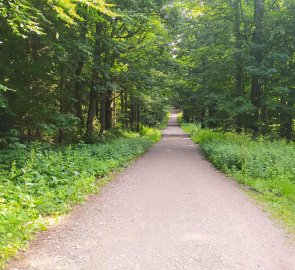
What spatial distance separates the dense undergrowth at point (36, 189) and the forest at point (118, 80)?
1.3 inches

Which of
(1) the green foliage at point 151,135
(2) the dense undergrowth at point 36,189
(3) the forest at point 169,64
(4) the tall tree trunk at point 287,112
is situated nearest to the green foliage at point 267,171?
(4) the tall tree trunk at point 287,112

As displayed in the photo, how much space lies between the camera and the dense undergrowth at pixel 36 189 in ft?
15.3

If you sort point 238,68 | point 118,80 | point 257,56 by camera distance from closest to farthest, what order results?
point 257,56
point 238,68
point 118,80

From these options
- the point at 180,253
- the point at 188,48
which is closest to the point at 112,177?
the point at 180,253

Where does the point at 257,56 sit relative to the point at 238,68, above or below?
above

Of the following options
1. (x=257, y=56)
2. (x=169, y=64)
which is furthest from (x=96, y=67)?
(x=257, y=56)

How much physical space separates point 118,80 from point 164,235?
14.9 m

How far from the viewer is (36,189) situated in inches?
257

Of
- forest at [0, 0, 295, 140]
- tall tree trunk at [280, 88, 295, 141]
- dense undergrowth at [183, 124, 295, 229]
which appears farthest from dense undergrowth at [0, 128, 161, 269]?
tall tree trunk at [280, 88, 295, 141]

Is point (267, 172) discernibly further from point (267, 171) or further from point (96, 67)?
point (96, 67)

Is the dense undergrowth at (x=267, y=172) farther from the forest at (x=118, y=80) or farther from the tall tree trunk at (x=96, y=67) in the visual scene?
the tall tree trunk at (x=96, y=67)

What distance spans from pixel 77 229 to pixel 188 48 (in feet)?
57.1

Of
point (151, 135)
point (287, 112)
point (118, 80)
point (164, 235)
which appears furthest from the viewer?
point (151, 135)

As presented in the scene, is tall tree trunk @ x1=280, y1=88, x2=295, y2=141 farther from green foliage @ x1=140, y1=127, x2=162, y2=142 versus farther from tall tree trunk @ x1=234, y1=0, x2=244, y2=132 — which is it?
green foliage @ x1=140, y1=127, x2=162, y2=142
